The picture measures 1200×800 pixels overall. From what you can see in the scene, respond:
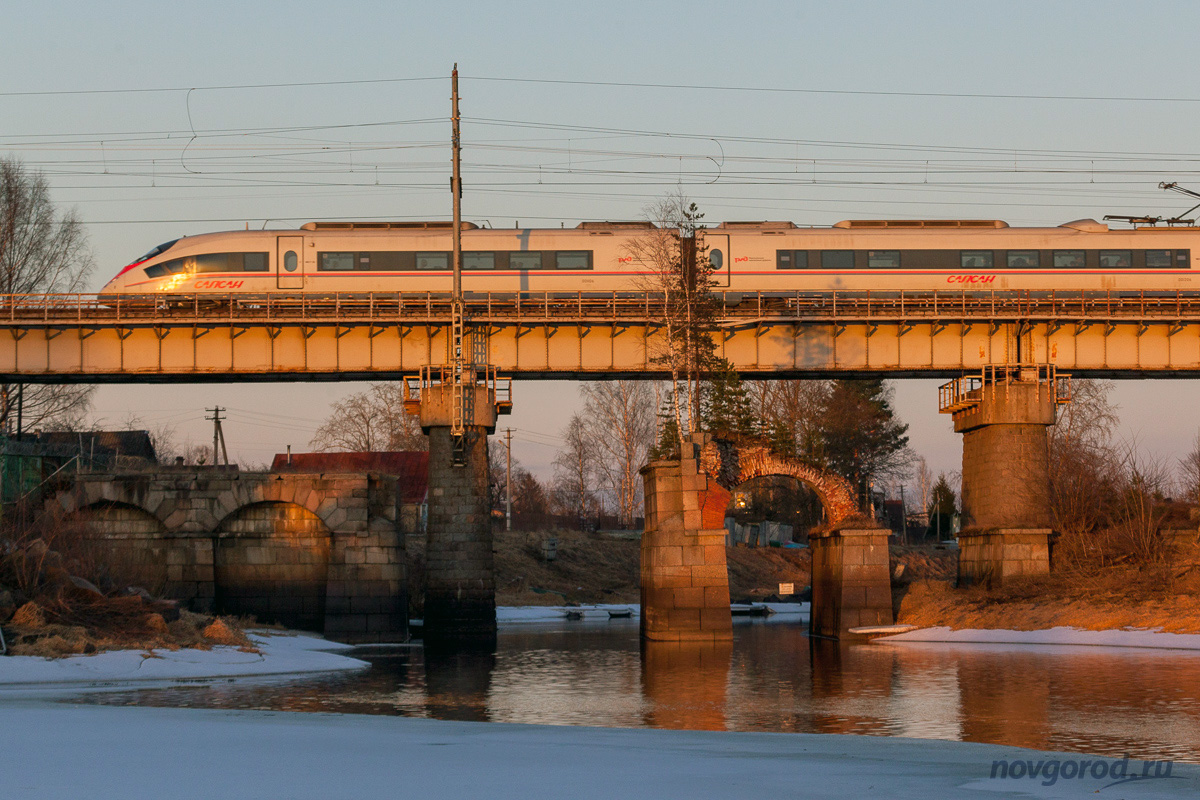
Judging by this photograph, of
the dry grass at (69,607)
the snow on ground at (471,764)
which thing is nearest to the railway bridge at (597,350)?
the dry grass at (69,607)

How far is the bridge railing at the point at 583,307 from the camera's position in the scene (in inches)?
1764

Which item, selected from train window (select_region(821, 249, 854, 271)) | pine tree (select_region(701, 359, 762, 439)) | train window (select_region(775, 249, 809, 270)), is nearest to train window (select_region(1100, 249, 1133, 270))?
train window (select_region(821, 249, 854, 271))

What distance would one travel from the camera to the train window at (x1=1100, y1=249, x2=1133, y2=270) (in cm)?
4794

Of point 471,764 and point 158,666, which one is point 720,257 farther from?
point 471,764

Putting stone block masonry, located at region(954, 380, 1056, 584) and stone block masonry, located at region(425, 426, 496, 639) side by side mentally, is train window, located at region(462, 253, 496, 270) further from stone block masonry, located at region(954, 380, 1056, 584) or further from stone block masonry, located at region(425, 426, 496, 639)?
stone block masonry, located at region(954, 380, 1056, 584)

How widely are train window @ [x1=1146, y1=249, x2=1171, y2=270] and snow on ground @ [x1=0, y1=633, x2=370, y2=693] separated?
33450 mm

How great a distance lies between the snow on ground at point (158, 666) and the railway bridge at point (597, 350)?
490 inches

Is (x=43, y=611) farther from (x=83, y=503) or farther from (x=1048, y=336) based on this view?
(x=1048, y=336)

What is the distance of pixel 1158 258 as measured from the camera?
157 feet

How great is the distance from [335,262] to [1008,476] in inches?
1019

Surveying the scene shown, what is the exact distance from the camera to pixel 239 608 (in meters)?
43.5

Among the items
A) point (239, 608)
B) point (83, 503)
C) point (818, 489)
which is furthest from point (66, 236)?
point (818, 489)

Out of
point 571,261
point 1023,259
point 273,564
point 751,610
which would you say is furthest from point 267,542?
point 1023,259

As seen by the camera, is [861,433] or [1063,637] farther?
[861,433]
